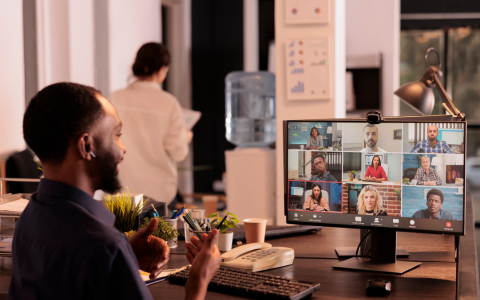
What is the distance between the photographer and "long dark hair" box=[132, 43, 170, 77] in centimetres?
298

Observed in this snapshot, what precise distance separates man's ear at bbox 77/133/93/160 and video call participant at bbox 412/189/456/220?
37.5 inches

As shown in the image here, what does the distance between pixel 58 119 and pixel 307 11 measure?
2.91m

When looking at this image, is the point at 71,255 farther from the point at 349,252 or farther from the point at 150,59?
the point at 150,59

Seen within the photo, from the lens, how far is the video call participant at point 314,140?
1.60 meters

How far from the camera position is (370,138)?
60.3 inches

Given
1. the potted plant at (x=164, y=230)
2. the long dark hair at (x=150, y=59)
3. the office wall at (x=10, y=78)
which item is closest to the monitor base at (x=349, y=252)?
the potted plant at (x=164, y=230)

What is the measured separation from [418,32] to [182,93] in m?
2.89

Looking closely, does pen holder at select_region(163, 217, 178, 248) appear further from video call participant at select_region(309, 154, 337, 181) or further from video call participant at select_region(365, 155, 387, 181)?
video call participant at select_region(365, 155, 387, 181)

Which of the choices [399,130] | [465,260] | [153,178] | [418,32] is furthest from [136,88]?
[418,32]

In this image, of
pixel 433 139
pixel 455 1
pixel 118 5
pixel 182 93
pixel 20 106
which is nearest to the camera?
pixel 433 139

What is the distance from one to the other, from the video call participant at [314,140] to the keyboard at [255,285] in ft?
1.46

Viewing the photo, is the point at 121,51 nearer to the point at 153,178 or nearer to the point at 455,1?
the point at 153,178

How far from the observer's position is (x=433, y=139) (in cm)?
145

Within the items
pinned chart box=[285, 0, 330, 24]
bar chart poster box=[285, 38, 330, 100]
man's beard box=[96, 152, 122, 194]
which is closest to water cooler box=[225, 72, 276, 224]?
bar chart poster box=[285, 38, 330, 100]
